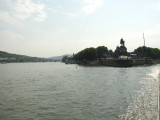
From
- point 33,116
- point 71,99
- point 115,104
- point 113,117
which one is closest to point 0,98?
point 71,99

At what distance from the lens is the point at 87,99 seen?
32.8 m

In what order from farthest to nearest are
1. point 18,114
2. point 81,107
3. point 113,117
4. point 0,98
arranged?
point 0,98, point 81,107, point 18,114, point 113,117

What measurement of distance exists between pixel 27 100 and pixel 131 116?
584 inches

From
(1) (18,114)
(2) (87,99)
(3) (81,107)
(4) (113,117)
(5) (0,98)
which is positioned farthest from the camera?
(5) (0,98)

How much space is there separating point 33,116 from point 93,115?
555cm

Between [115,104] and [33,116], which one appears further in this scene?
[115,104]

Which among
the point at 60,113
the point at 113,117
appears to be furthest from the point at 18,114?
the point at 113,117

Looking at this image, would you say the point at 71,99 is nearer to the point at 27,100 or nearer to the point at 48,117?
the point at 27,100

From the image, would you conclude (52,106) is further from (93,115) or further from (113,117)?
(113,117)

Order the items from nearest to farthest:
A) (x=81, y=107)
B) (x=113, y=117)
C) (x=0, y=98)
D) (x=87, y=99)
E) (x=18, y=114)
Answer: (x=113, y=117) → (x=18, y=114) → (x=81, y=107) → (x=87, y=99) → (x=0, y=98)

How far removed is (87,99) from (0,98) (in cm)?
1190

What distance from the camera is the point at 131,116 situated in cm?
2336

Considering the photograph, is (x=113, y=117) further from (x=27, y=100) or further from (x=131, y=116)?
(x=27, y=100)

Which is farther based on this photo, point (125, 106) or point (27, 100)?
point (27, 100)
